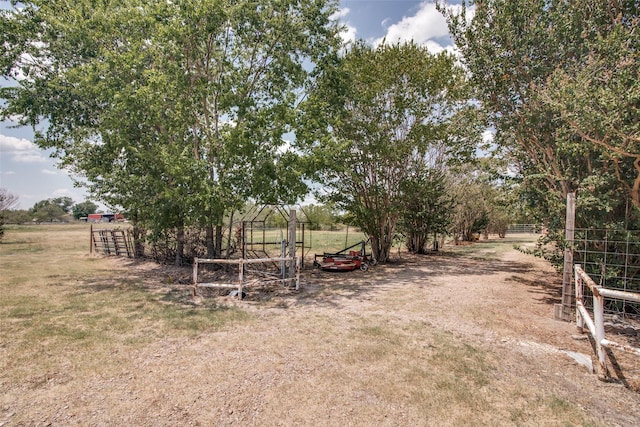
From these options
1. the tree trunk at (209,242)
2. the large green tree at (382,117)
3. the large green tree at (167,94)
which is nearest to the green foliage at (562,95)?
the large green tree at (382,117)

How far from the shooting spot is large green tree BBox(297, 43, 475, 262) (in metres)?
14.5

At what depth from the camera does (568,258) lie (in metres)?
6.95

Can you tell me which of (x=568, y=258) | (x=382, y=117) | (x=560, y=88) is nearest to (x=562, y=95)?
(x=560, y=88)

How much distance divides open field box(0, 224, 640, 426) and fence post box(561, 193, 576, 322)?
525 millimetres

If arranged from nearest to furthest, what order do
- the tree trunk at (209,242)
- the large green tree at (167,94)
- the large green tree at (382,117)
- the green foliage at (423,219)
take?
1. the large green tree at (167,94)
2. the tree trunk at (209,242)
3. the large green tree at (382,117)
4. the green foliage at (423,219)

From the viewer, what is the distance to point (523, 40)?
8477 millimetres

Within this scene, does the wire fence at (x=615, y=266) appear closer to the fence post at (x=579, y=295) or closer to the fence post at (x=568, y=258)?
the fence post at (x=568, y=258)

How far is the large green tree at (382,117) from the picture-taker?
14500mm

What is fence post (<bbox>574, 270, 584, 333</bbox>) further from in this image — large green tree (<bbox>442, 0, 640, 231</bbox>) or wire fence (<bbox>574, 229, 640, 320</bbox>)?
large green tree (<bbox>442, 0, 640, 231</bbox>)

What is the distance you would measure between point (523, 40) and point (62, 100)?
47.9 ft

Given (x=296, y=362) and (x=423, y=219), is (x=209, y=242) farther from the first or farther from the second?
(x=423, y=219)

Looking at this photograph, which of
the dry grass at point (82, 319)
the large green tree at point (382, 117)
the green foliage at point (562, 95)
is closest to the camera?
the dry grass at point (82, 319)

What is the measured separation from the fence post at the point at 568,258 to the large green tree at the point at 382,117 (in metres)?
8.26

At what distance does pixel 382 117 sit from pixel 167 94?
9.39 metres
